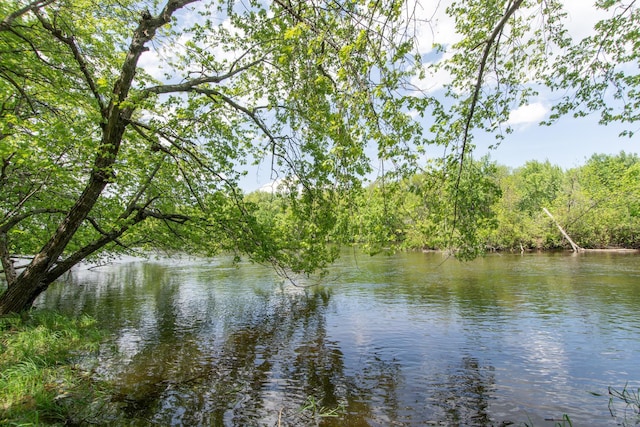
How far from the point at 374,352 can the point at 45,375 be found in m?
8.78

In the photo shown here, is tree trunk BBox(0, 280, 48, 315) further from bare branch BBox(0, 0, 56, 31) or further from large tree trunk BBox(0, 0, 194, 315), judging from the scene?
bare branch BBox(0, 0, 56, 31)

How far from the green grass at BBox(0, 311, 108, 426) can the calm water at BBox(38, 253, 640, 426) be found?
0.73m

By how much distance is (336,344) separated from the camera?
12.3 m

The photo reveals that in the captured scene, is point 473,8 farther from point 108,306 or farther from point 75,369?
point 108,306

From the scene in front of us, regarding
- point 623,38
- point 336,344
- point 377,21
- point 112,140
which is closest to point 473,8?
point 623,38

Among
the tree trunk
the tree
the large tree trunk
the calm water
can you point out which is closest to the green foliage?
the calm water

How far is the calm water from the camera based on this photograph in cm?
763

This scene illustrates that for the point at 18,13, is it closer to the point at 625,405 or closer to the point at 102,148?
the point at 102,148

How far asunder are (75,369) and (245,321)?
7246 mm

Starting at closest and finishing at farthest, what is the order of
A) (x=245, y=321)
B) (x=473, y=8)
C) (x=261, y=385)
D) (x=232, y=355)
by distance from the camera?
(x=473, y=8), (x=261, y=385), (x=232, y=355), (x=245, y=321)

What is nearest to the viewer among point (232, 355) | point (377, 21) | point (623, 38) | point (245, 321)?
point (377, 21)

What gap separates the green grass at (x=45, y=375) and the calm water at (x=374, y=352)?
734mm

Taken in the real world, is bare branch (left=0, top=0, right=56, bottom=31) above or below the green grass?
above

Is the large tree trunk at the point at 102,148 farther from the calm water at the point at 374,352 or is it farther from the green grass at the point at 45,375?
the calm water at the point at 374,352
